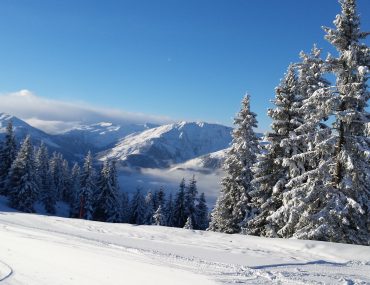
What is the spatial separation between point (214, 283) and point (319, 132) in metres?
11.1

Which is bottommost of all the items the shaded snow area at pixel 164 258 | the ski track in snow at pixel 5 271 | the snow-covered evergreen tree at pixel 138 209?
the snow-covered evergreen tree at pixel 138 209

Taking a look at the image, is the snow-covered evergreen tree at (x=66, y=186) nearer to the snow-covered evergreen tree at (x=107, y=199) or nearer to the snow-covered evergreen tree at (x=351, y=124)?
the snow-covered evergreen tree at (x=107, y=199)

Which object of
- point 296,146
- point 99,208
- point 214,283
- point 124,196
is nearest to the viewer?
point 214,283

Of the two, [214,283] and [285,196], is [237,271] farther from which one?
[285,196]

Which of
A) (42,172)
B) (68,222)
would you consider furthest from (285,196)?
(42,172)

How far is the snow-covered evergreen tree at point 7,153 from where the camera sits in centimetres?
5878

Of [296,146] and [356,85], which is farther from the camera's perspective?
[296,146]

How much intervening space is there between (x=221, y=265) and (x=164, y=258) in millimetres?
1520

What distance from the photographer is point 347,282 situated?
335 inches

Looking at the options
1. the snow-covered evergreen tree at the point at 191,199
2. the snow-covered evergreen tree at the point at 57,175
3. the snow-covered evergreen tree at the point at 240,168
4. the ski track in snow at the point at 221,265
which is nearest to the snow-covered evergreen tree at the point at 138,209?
the snow-covered evergreen tree at the point at 191,199

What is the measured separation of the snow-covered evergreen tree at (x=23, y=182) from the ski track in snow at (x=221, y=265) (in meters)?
40.4

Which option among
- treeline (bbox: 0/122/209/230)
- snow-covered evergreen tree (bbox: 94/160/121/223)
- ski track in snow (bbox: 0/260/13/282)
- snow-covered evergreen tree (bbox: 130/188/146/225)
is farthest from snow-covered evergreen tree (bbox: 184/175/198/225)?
ski track in snow (bbox: 0/260/13/282)

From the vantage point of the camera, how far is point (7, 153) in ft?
196

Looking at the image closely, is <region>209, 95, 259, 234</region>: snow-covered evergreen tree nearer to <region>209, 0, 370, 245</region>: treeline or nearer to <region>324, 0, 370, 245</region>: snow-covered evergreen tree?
<region>209, 0, 370, 245</region>: treeline
